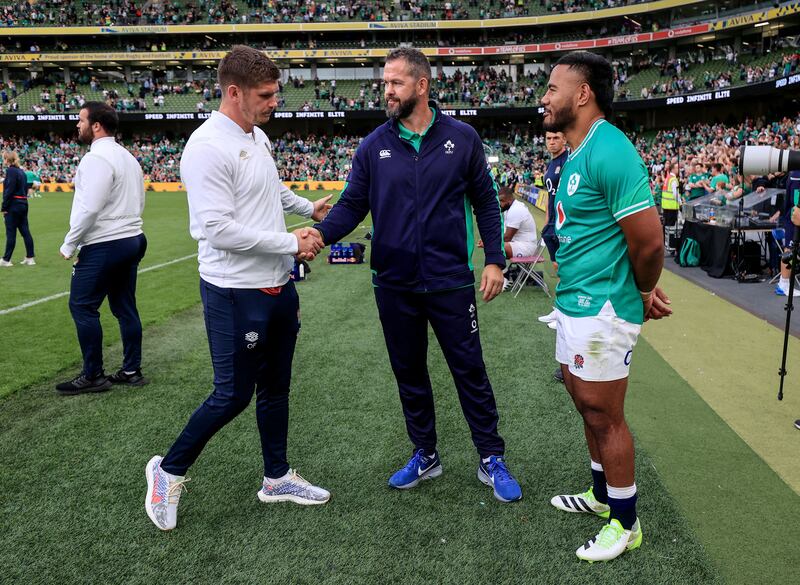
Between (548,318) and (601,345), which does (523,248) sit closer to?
Answer: (548,318)

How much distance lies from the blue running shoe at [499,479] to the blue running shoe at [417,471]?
283 mm

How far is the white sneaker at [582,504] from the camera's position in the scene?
10.7ft

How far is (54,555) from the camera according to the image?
2.96m

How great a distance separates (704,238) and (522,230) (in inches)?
167

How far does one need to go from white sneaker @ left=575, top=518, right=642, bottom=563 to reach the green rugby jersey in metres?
1.05

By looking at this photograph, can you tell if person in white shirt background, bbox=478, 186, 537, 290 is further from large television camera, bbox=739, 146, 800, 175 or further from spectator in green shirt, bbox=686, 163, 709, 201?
spectator in green shirt, bbox=686, 163, 709, 201

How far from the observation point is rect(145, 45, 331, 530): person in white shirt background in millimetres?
2887

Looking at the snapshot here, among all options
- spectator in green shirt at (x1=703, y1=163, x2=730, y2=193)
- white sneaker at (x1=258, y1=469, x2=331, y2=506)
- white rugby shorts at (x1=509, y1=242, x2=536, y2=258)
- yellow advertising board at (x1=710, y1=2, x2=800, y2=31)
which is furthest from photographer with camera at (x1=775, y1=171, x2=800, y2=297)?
yellow advertising board at (x1=710, y1=2, x2=800, y2=31)

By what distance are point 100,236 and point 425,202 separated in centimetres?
307

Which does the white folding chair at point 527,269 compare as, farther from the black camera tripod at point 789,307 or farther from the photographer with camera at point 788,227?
the black camera tripod at point 789,307

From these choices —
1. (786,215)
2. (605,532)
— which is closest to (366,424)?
(605,532)

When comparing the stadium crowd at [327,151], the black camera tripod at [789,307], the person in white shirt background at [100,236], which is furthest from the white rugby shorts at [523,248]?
the stadium crowd at [327,151]

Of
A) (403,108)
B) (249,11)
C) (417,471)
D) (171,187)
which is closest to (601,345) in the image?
(417,471)

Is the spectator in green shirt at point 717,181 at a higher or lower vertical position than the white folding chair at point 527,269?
higher
